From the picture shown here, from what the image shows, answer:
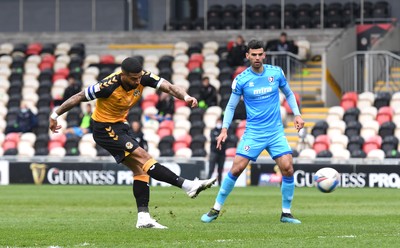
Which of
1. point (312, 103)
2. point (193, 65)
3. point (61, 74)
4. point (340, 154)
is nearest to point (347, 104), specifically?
point (312, 103)

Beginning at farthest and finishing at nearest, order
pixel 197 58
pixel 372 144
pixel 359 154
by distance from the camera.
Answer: pixel 197 58, pixel 372 144, pixel 359 154

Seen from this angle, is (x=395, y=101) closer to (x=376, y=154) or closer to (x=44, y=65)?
(x=376, y=154)

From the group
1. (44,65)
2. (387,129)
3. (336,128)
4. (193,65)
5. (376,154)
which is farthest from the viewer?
(44,65)

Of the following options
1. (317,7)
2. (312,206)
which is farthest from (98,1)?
(312,206)

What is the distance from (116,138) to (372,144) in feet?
56.6

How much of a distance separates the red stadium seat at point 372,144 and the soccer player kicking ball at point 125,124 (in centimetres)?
1684

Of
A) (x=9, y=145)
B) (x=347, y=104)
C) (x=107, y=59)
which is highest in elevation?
(x=107, y=59)

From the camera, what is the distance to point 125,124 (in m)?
13.2

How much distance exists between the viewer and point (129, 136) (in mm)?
13156

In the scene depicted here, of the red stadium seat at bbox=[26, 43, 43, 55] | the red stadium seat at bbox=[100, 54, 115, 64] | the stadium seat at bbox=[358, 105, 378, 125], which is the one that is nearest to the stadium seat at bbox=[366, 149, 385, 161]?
the stadium seat at bbox=[358, 105, 378, 125]

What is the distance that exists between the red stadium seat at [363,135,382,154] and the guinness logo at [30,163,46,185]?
353 inches

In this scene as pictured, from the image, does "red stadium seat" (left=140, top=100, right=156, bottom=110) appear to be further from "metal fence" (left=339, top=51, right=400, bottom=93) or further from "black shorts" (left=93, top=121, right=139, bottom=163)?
"black shorts" (left=93, top=121, right=139, bottom=163)

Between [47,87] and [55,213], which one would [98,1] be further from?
[55,213]

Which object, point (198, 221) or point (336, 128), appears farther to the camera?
point (336, 128)
